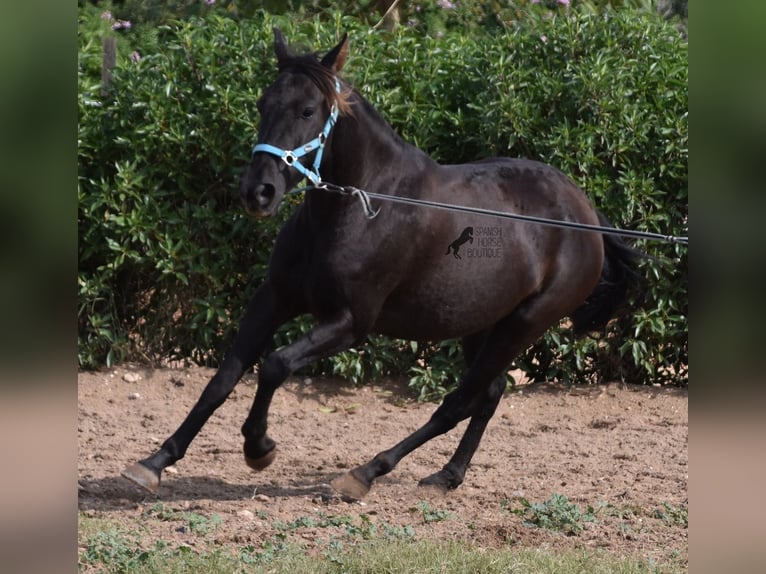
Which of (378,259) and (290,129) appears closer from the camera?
(290,129)

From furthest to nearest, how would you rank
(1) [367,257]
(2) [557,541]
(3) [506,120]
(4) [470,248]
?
(3) [506,120]
(4) [470,248]
(1) [367,257]
(2) [557,541]

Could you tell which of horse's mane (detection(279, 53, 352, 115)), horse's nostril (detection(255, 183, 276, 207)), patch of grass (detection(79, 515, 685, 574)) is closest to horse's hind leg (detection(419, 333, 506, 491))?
patch of grass (detection(79, 515, 685, 574))

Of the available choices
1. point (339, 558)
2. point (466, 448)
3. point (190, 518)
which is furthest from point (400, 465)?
point (339, 558)

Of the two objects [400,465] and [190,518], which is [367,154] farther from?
[400,465]

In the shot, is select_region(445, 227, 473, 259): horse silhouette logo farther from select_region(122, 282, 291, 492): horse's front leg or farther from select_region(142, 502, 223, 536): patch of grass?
select_region(142, 502, 223, 536): patch of grass

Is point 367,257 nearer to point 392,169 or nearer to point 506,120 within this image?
point 392,169

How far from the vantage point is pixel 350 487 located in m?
5.17

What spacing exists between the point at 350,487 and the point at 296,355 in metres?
0.87

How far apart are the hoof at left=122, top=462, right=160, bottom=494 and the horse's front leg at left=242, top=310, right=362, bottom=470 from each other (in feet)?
1.54

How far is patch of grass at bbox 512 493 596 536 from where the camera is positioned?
469 centimetres

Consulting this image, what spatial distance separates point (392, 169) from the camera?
5012 millimetres

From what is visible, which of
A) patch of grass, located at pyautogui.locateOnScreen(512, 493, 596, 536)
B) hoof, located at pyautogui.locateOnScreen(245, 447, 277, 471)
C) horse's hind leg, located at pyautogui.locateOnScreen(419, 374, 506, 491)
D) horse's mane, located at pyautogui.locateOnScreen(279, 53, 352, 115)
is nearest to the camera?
horse's mane, located at pyautogui.locateOnScreen(279, 53, 352, 115)

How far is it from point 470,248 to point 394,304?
0.49 m
